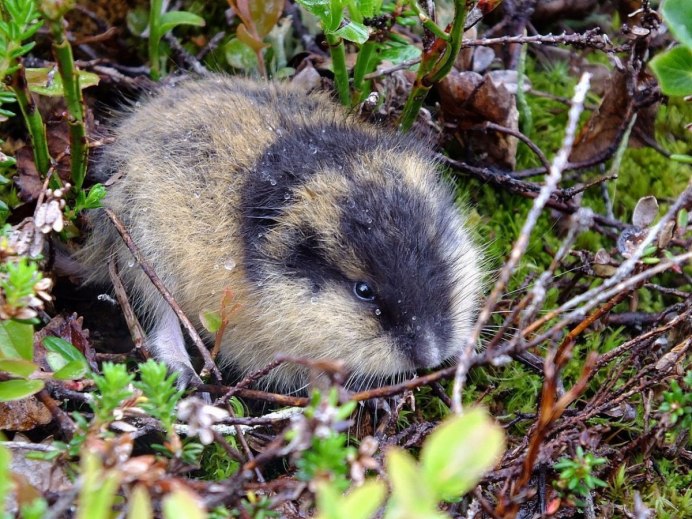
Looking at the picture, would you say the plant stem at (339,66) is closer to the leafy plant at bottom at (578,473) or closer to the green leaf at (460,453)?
the leafy plant at bottom at (578,473)

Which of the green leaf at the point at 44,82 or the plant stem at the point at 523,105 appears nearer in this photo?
the green leaf at the point at 44,82

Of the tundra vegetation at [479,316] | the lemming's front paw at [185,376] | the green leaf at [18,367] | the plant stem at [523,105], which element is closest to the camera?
the tundra vegetation at [479,316]

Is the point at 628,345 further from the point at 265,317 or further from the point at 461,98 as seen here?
the point at 461,98

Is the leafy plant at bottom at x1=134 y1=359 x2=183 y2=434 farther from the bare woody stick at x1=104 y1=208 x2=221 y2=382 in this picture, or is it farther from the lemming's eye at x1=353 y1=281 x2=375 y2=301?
the lemming's eye at x1=353 y1=281 x2=375 y2=301

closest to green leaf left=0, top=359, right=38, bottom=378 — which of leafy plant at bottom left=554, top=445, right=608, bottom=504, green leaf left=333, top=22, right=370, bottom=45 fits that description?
leafy plant at bottom left=554, top=445, right=608, bottom=504

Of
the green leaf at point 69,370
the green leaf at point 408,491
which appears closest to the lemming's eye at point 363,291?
the green leaf at point 69,370

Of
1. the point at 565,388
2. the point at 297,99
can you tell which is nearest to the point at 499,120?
the point at 297,99

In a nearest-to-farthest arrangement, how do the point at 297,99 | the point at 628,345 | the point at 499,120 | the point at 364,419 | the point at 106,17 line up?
the point at 628,345
the point at 364,419
the point at 297,99
the point at 499,120
the point at 106,17
